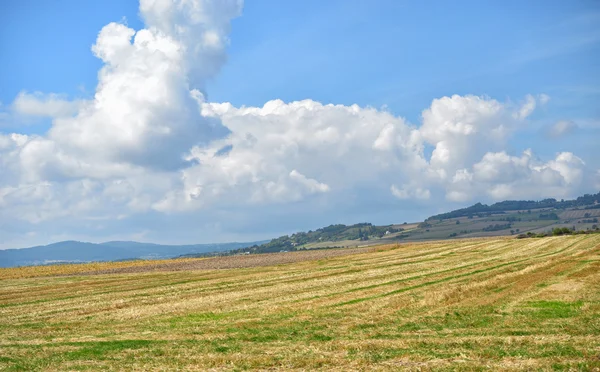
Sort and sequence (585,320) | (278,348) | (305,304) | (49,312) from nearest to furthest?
(278,348) < (585,320) < (305,304) < (49,312)

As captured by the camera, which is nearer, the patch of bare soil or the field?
the field

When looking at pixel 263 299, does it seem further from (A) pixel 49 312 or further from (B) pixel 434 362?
(B) pixel 434 362

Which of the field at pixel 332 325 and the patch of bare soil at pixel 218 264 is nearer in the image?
the field at pixel 332 325

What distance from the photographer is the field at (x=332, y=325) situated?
1691 cm

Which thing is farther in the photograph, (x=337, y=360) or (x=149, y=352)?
(x=149, y=352)

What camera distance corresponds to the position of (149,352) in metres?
19.6

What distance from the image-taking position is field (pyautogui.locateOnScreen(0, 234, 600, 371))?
1691 cm

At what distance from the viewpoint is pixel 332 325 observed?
77.4ft

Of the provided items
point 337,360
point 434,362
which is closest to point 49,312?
point 337,360

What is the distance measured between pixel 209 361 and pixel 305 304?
43.5 feet

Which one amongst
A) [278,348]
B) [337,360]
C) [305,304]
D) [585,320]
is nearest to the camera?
[337,360]

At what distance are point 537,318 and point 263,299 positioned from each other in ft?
53.9

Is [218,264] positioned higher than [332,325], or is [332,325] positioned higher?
[218,264]

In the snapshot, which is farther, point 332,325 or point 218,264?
point 218,264
